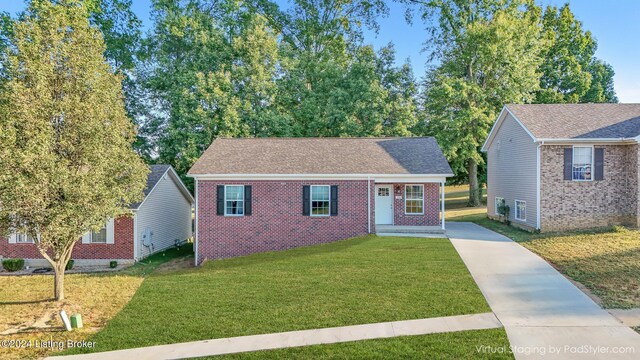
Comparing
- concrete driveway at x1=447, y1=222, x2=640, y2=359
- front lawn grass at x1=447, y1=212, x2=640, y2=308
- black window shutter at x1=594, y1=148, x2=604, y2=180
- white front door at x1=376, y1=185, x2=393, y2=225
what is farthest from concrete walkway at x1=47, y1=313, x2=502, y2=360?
black window shutter at x1=594, y1=148, x2=604, y2=180

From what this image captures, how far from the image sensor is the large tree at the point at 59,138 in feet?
31.2

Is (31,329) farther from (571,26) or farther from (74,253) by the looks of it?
(571,26)

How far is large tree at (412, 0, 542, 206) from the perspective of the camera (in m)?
27.3

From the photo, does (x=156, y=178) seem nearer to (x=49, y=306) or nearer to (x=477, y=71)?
(x=49, y=306)

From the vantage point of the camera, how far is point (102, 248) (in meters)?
17.8

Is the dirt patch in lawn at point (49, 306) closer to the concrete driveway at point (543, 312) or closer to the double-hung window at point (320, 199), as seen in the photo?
the double-hung window at point (320, 199)

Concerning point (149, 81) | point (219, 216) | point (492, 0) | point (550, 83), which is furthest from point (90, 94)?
point (550, 83)

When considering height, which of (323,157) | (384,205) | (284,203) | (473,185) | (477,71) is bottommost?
(384,205)

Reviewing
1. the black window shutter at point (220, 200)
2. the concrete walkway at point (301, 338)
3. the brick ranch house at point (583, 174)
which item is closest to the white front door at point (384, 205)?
the brick ranch house at point (583, 174)

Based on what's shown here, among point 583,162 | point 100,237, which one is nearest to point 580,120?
point 583,162

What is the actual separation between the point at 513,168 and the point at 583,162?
11.3ft

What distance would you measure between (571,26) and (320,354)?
3969 cm

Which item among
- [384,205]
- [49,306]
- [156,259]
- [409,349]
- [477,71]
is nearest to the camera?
[409,349]

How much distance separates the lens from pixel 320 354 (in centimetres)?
658
